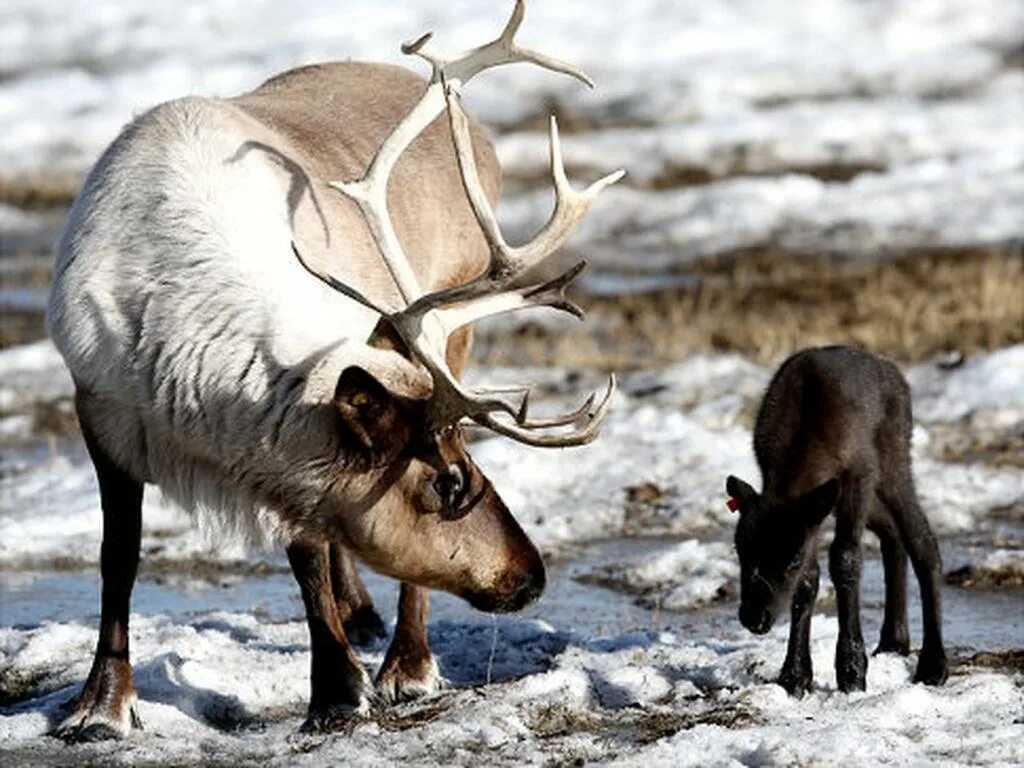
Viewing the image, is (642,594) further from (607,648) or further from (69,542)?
(69,542)

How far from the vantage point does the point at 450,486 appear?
6355 millimetres

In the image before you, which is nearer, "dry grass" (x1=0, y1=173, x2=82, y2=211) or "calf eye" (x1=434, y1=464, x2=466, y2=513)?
"calf eye" (x1=434, y1=464, x2=466, y2=513)

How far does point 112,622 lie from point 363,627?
1.41 meters

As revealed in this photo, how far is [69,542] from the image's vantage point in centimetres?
947

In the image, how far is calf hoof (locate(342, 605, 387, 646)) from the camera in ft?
26.7

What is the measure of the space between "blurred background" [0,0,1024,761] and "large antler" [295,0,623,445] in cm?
86

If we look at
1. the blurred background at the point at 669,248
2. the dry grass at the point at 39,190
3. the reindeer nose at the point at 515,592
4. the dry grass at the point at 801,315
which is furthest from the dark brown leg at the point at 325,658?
the dry grass at the point at 39,190

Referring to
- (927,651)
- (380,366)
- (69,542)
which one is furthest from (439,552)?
(69,542)

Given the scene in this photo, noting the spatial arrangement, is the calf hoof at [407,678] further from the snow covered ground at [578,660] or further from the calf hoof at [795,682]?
the calf hoof at [795,682]

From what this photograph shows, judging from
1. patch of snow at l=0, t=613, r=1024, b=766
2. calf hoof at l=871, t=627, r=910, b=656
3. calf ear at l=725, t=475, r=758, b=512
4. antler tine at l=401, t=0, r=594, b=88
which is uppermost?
antler tine at l=401, t=0, r=594, b=88

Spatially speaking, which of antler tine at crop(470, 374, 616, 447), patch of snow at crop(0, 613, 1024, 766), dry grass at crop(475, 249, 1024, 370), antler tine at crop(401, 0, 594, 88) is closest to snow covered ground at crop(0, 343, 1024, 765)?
patch of snow at crop(0, 613, 1024, 766)

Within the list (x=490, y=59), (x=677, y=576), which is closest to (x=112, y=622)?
(x=490, y=59)

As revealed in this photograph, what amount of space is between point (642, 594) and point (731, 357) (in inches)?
167

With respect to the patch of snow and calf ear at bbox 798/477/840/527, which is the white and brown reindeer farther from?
calf ear at bbox 798/477/840/527
